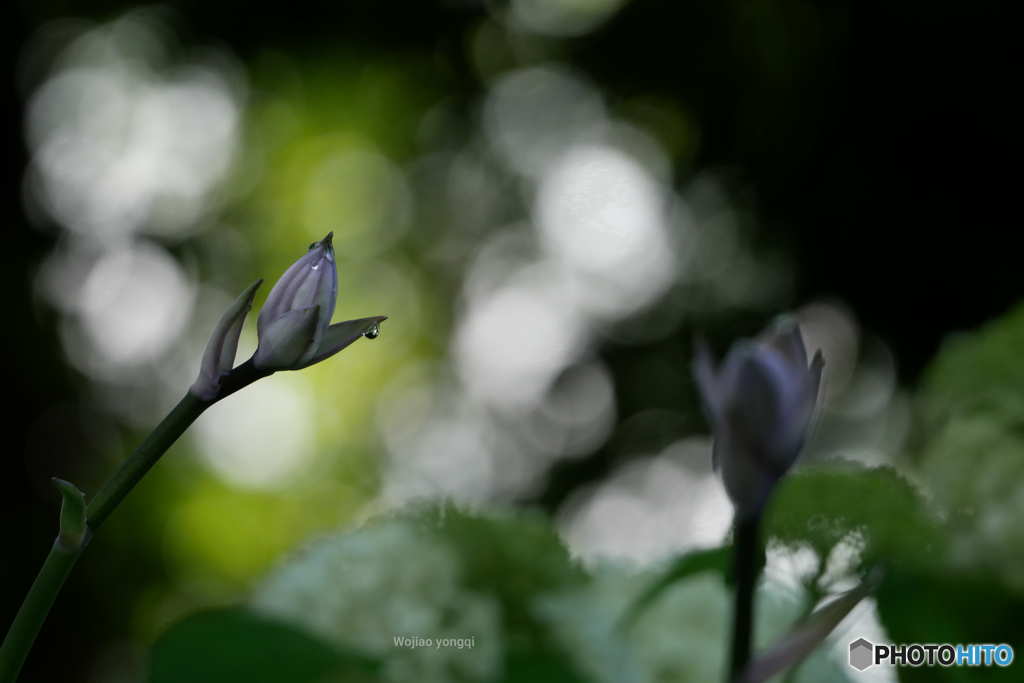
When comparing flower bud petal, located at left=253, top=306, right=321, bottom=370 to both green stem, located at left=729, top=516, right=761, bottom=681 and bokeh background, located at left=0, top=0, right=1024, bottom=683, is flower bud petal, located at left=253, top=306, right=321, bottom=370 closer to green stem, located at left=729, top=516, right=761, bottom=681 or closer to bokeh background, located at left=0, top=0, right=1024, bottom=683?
green stem, located at left=729, top=516, right=761, bottom=681

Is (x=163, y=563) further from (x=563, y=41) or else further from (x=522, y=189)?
(x=563, y=41)

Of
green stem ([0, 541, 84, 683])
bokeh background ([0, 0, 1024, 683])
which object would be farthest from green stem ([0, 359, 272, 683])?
bokeh background ([0, 0, 1024, 683])

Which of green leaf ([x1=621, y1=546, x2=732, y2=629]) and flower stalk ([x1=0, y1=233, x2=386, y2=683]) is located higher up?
flower stalk ([x1=0, y1=233, x2=386, y2=683])

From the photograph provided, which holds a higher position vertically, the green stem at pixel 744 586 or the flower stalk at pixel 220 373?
the flower stalk at pixel 220 373

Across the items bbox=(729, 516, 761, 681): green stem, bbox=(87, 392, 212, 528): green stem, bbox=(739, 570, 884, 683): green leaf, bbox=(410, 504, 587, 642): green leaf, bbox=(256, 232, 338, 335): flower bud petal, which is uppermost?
bbox=(256, 232, 338, 335): flower bud petal

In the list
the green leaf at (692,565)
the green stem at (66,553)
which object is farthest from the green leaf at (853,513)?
the green stem at (66,553)

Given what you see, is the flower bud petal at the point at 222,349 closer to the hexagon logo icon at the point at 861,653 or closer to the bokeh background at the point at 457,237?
the hexagon logo icon at the point at 861,653
